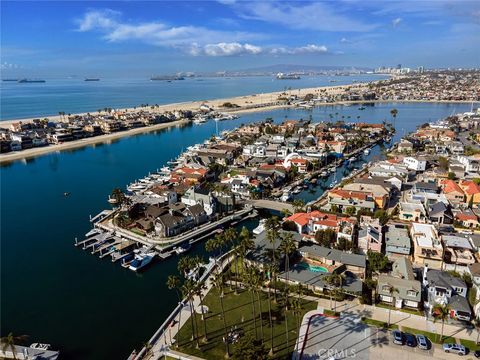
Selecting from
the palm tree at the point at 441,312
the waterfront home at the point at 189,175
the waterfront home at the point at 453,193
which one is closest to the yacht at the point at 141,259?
the waterfront home at the point at 189,175

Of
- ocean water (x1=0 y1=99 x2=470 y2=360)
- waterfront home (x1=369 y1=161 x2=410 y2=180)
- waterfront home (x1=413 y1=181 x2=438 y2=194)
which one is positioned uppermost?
waterfront home (x1=369 y1=161 x2=410 y2=180)

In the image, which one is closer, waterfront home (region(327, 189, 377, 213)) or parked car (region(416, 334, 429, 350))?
parked car (region(416, 334, 429, 350))

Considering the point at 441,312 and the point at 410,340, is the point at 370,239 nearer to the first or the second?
the point at 441,312

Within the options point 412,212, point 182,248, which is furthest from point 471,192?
point 182,248

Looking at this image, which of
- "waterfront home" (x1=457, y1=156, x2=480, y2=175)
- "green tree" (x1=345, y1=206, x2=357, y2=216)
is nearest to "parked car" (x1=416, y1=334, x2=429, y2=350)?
"green tree" (x1=345, y1=206, x2=357, y2=216)

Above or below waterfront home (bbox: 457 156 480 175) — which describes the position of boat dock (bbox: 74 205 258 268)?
below

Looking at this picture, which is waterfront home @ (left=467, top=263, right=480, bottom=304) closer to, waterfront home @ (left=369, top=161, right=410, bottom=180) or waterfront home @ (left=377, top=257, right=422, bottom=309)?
waterfront home @ (left=377, top=257, right=422, bottom=309)

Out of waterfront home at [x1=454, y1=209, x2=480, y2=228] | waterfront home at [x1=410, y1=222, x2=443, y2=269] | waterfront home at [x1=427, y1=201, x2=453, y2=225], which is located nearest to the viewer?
waterfront home at [x1=410, y1=222, x2=443, y2=269]

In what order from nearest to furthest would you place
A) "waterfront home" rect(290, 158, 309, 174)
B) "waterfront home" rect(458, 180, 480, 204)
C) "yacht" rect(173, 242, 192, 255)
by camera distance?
"yacht" rect(173, 242, 192, 255)
"waterfront home" rect(458, 180, 480, 204)
"waterfront home" rect(290, 158, 309, 174)
